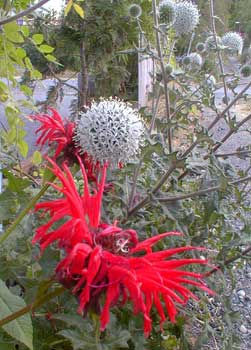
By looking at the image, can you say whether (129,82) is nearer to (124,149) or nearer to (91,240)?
(124,149)

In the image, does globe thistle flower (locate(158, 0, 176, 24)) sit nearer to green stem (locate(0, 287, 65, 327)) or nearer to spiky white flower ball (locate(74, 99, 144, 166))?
spiky white flower ball (locate(74, 99, 144, 166))

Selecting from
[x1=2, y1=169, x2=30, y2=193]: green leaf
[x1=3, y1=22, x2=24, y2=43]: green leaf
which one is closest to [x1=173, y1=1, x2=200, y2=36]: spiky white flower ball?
[x1=3, y1=22, x2=24, y2=43]: green leaf

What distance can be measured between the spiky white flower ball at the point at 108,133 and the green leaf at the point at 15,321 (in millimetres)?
337

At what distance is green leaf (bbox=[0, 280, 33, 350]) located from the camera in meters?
0.72

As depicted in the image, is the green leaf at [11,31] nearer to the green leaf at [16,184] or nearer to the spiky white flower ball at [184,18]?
the green leaf at [16,184]

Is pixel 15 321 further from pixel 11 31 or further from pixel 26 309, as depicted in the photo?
pixel 11 31

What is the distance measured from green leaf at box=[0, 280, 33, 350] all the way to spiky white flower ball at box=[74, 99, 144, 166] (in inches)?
13.3

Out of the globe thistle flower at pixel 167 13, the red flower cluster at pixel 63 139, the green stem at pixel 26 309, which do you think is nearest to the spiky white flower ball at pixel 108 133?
the red flower cluster at pixel 63 139

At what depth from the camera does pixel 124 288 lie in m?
0.67

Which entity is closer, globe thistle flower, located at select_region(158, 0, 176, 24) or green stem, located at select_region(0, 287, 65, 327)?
green stem, located at select_region(0, 287, 65, 327)

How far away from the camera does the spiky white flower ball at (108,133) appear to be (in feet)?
3.21

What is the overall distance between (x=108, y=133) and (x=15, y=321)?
0.42m

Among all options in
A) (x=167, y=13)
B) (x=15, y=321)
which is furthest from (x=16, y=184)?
(x=167, y=13)

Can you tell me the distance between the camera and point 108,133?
1.00 metres
